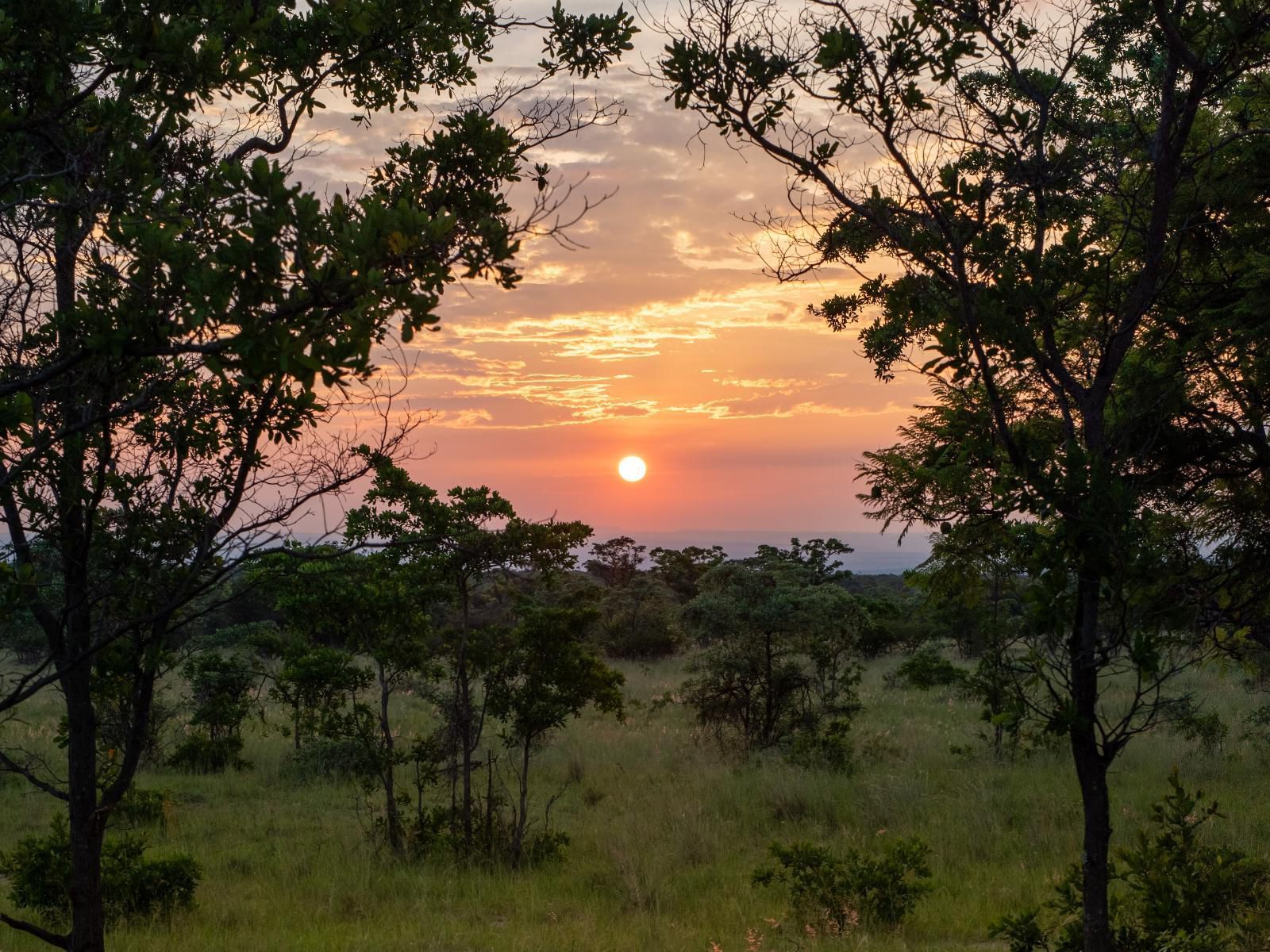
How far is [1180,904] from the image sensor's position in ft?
17.9

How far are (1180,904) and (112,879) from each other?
8353mm

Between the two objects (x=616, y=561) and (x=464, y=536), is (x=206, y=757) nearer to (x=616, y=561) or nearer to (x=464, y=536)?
(x=464, y=536)

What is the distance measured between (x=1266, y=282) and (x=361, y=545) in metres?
6.72

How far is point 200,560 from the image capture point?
3.49 metres

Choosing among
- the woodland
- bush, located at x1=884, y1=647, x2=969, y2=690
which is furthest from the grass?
bush, located at x1=884, y1=647, x2=969, y2=690

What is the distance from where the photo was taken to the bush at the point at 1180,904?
5.20m

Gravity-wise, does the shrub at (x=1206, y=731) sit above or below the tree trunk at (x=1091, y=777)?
below

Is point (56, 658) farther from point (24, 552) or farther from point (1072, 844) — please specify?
point (1072, 844)

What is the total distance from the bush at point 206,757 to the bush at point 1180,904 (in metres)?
13.3

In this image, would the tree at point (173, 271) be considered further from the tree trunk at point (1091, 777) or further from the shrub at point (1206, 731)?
the shrub at point (1206, 731)

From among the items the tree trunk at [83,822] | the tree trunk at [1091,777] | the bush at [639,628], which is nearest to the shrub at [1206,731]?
the tree trunk at [1091,777]

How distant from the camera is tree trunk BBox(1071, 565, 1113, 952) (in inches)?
Answer: 159

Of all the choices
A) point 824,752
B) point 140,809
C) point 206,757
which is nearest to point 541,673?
point 140,809

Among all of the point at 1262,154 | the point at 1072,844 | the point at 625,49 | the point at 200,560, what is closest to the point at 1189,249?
the point at 1262,154
